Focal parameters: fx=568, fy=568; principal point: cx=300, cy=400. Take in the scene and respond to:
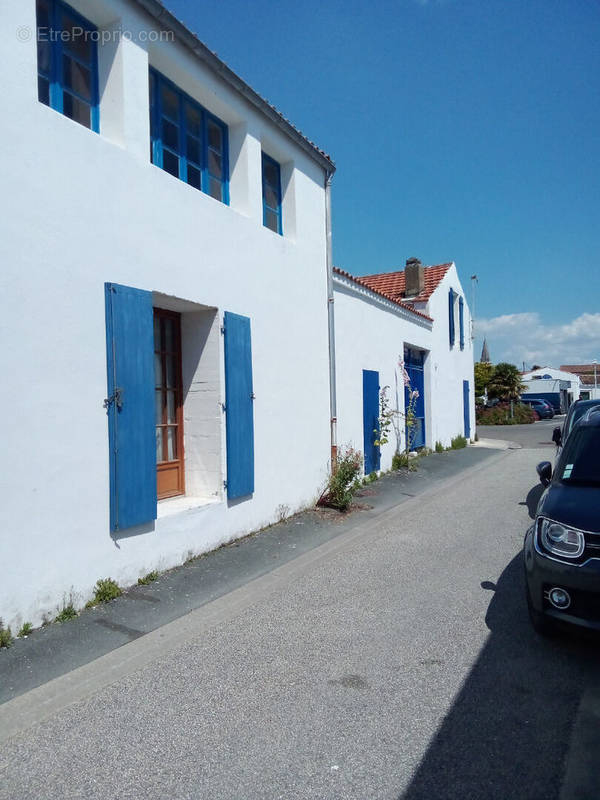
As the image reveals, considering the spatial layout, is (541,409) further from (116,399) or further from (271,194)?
(116,399)

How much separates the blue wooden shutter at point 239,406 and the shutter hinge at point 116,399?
67.7 inches

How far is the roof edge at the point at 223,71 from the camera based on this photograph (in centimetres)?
575

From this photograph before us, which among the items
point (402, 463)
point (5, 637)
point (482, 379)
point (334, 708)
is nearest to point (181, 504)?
point (5, 637)

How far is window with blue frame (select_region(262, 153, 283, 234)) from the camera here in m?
8.27

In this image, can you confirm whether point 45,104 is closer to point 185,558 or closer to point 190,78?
point 190,78

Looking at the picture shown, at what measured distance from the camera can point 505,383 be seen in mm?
38406

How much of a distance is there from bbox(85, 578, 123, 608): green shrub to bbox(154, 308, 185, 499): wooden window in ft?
4.89

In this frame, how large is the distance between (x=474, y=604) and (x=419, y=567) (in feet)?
3.83

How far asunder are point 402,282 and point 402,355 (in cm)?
490

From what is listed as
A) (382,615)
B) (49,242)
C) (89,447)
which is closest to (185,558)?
(89,447)

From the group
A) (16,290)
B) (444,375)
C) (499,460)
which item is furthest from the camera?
(444,375)

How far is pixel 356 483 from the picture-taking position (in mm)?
9414

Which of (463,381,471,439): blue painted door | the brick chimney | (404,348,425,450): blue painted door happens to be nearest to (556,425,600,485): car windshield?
(404,348,425,450): blue painted door

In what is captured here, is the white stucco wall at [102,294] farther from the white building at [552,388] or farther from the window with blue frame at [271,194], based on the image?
the white building at [552,388]
